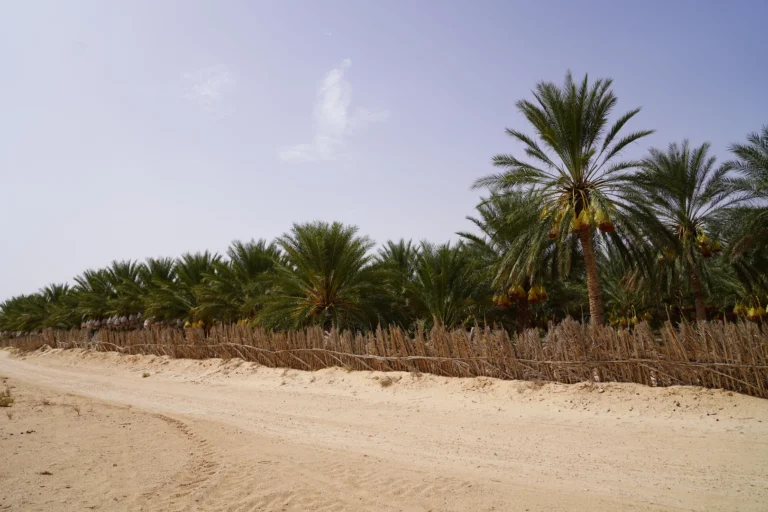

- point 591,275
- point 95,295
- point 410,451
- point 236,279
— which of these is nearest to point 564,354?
point 410,451

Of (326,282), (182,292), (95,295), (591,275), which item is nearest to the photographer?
(591,275)

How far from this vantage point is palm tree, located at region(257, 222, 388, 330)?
1630cm

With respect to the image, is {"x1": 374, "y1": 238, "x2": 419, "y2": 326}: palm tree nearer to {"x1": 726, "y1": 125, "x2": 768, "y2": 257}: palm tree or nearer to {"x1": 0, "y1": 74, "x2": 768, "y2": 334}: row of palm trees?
{"x1": 0, "y1": 74, "x2": 768, "y2": 334}: row of palm trees

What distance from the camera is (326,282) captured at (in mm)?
16625

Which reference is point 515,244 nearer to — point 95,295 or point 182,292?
point 182,292

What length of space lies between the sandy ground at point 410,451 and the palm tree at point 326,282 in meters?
5.57

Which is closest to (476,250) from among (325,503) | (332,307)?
(332,307)

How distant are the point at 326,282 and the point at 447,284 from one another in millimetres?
3996

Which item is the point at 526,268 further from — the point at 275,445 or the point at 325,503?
the point at 325,503

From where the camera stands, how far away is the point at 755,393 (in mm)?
7305

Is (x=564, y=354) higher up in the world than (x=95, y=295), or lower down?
lower down

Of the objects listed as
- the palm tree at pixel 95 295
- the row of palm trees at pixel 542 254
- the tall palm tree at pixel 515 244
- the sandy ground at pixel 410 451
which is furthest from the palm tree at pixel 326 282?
the palm tree at pixel 95 295

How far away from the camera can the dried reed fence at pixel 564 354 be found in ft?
24.9

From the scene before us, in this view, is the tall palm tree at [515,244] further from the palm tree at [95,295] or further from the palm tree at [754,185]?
the palm tree at [95,295]
